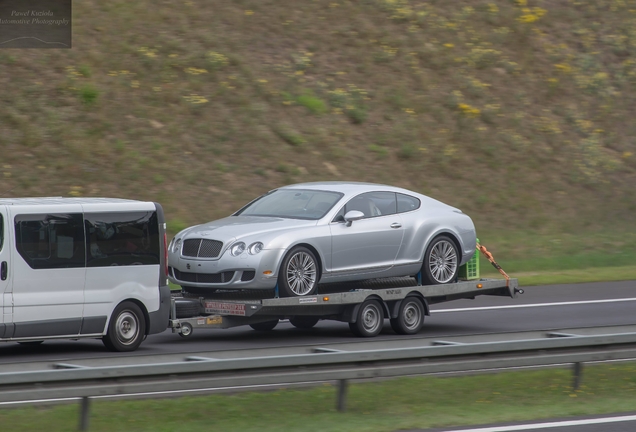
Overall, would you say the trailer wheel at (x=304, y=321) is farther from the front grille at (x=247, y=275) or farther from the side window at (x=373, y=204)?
the front grille at (x=247, y=275)

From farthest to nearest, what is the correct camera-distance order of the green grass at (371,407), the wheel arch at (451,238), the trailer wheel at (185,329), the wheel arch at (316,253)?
the wheel arch at (451,238) → the wheel arch at (316,253) → the trailer wheel at (185,329) → the green grass at (371,407)

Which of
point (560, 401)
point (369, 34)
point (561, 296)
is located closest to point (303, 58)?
point (369, 34)

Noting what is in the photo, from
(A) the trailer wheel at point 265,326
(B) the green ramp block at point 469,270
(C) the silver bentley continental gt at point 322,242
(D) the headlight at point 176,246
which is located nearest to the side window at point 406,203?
(C) the silver bentley continental gt at point 322,242

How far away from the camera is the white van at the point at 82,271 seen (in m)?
12.0

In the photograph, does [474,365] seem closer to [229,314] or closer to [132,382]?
[132,382]

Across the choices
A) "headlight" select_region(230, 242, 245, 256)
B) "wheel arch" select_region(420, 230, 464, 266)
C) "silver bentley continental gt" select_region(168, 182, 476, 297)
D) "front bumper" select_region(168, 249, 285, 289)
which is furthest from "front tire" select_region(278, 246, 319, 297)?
"wheel arch" select_region(420, 230, 464, 266)

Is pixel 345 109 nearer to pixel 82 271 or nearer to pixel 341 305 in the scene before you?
pixel 341 305

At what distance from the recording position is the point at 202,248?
1380 centimetres

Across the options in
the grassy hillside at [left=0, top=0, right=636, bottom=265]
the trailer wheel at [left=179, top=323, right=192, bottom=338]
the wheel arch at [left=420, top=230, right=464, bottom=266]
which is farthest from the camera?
the grassy hillside at [left=0, top=0, right=636, bottom=265]

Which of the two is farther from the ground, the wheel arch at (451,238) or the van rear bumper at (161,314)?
the wheel arch at (451,238)

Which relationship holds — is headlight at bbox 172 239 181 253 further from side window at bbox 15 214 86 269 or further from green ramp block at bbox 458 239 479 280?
green ramp block at bbox 458 239 479 280

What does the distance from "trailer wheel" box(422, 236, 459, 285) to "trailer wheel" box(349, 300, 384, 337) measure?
3.33 ft

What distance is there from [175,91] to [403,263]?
14178 mm

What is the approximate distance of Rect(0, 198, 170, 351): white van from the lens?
12.0 m
